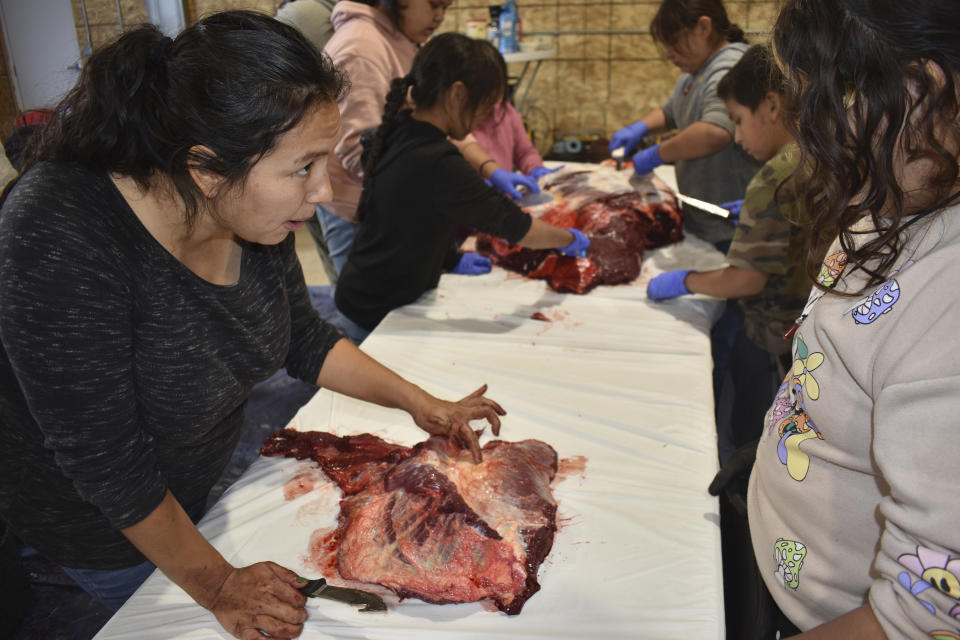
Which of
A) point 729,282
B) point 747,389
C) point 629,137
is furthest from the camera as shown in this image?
point 629,137

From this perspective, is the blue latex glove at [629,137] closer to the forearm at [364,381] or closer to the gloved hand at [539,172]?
the gloved hand at [539,172]

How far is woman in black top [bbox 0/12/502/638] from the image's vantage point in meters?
0.97

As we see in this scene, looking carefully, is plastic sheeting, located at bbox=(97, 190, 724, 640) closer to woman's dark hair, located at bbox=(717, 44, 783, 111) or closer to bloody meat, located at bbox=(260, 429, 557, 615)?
bloody meat, located at bbox=(260, 429, 557, 615)

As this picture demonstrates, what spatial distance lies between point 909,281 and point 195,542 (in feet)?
3.57

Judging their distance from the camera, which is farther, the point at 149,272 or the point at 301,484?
the point at 301,484

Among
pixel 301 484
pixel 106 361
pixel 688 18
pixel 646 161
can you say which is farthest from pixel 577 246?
pixel 106 361

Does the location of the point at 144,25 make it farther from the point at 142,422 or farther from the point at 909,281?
the point at 909,281

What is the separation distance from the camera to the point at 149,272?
1.09 meters

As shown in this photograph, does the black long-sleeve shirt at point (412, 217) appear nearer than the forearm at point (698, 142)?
Yes

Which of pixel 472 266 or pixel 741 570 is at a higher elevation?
pixel 741 570

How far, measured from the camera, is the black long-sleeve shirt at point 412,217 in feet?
7.09

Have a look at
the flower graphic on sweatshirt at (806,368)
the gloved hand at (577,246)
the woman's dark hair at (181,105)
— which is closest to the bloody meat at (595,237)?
the gloved hand at (577,246)

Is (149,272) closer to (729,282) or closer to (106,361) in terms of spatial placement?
(106,361)

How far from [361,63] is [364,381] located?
150cm
